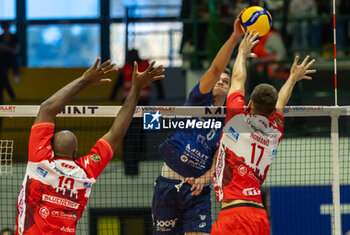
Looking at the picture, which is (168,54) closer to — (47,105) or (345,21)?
(345,21)

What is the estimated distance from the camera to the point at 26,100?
1662 centimetres

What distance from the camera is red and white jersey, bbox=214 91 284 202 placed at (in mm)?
6055

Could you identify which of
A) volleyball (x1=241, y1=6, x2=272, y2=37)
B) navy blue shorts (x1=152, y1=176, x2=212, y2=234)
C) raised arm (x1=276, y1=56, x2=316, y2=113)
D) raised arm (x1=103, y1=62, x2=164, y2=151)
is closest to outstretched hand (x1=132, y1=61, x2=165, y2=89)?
raised arm (x1=103, y1=62, x2=164, y2=151)

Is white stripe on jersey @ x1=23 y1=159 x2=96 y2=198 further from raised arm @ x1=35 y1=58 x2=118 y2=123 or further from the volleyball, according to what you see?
the volleyball

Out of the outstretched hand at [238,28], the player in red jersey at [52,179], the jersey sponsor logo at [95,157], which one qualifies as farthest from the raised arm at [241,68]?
the player in red jersey at [52,179]

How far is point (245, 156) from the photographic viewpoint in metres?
6.07

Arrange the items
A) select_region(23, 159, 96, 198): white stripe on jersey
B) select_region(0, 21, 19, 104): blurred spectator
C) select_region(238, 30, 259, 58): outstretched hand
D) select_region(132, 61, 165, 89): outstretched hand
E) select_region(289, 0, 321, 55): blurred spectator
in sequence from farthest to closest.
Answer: select_region(0, 21, 19, 104): blurred spectator < select_region(289, 0, 321, 55): blurred spectator < select_region(238, 30, 259, 58): outstretched hand < select_region(132, 61, 165, 89): outstretched hand < select_region(23, 159, 96, 198): white stripe on jersey

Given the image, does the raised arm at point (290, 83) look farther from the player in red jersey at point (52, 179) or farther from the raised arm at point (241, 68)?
the player in red jersey at point (52, 179)

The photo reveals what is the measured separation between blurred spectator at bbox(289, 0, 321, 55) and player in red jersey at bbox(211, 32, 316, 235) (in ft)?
28.7

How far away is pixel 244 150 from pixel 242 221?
70 centimetres

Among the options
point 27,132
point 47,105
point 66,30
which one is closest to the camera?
point 47,105

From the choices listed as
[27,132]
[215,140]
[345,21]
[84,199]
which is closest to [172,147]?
[215,140]

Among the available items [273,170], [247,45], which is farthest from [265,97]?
[273,170]

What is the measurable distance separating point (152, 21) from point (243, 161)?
527 inches
